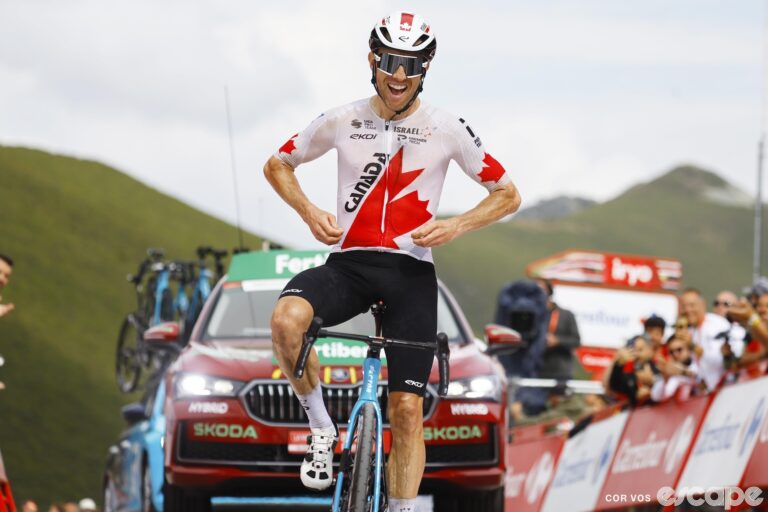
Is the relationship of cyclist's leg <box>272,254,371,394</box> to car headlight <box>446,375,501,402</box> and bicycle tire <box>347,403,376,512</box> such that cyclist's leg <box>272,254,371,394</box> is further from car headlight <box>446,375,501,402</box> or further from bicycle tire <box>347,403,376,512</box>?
car headlight <box>446,375,501,402</box>

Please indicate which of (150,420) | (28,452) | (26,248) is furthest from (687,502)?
(26,248)

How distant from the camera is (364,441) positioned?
6.74m

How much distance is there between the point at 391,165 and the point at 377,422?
1174 millimetres

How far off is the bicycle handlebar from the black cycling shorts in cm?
8

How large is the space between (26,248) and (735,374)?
3038 inches

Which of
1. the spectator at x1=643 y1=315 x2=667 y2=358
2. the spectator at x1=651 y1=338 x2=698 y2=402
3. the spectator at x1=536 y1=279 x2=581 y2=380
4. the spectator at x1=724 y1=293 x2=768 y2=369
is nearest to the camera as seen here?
the spectator at x1=724 y1=293 x2=768 y2=369

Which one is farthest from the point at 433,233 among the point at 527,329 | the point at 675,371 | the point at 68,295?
the point at 68,295

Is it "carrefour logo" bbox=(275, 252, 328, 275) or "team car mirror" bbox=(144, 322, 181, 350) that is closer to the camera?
"team car mirror" bbox=(144, 322, 181, 350)

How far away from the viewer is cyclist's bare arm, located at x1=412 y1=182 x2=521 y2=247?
696cm

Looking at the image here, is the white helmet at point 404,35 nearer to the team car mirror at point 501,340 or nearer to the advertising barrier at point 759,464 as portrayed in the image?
the team car mirror at point 501,340

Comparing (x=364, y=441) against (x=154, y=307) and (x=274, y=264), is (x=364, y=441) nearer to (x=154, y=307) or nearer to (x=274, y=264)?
(x=274, y=264)

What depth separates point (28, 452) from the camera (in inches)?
2151

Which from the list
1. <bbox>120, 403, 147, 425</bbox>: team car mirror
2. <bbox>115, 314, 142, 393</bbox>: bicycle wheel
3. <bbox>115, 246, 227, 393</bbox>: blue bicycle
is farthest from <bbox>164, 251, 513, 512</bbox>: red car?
<bbox>115, 314, 142, 393</bbox>: bicycle wheel

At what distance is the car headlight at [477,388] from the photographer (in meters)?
9.81
